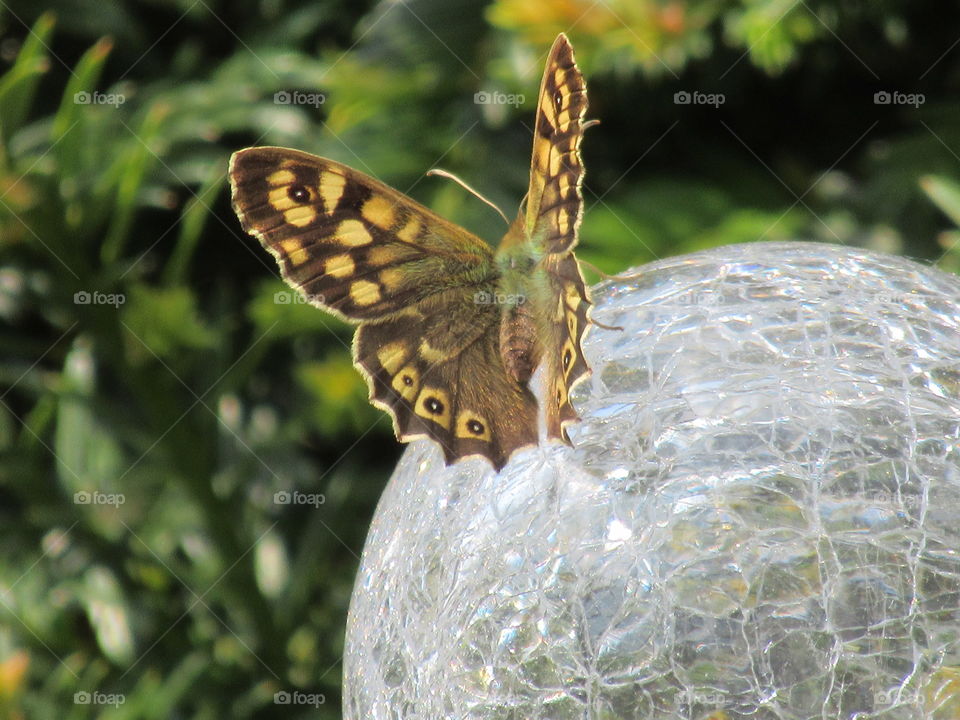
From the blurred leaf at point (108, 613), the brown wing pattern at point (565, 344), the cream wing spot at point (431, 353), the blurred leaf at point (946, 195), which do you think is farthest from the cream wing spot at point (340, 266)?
the blurred leaf at point (108, 613)

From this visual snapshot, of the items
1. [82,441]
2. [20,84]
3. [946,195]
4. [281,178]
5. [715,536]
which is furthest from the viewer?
[82,441]

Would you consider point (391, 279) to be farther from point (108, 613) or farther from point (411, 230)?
point (108, 613)

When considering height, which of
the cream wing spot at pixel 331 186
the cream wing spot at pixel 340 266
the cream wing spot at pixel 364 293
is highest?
the cream wing spot at pixel 331 186

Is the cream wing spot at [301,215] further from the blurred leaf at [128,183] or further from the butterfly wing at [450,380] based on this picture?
the blurred leaf at [128,183]

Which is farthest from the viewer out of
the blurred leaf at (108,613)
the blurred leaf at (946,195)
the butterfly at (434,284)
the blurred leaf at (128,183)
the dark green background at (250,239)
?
the blurred leaf at (108,613)

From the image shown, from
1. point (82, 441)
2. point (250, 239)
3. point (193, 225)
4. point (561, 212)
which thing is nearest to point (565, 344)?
point (561, 212)

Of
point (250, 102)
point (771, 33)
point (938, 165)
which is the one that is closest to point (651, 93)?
point (771, 33)

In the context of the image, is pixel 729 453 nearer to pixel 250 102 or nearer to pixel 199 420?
pixel 199 420
